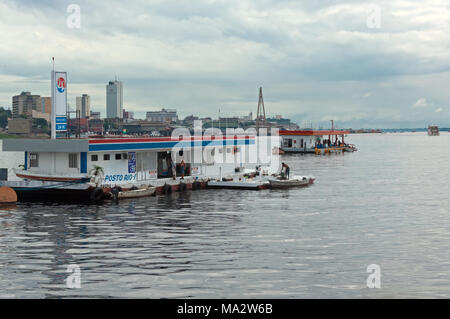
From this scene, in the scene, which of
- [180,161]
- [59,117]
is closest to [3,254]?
[59,117]

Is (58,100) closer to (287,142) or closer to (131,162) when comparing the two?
(131,162)

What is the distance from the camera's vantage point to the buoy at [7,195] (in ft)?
132

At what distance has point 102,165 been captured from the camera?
4272 centimetres

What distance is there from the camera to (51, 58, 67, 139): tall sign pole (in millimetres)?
43094

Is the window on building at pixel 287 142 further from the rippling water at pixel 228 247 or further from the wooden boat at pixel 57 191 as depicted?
the wooden boat at pixel 57 191

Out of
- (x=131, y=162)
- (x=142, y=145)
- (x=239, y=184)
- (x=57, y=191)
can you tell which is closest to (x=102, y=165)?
(x=131, y=162)

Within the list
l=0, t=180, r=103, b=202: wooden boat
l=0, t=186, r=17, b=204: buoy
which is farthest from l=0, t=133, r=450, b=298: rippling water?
l=0, t=186, r=17, b=204: buoy

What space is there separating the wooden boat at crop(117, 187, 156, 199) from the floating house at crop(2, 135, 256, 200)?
0.57 meters

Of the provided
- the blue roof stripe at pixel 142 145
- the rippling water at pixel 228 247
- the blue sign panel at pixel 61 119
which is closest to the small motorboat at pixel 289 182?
the blue roof stripe at pixel 142 145

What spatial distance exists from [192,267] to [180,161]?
30595mm

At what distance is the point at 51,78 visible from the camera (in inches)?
1689

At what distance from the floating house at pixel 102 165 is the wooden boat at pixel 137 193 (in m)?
0.57

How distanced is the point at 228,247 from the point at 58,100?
81.1 feet
